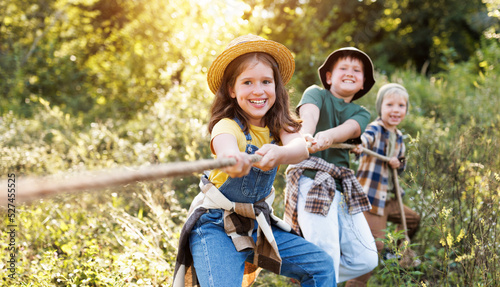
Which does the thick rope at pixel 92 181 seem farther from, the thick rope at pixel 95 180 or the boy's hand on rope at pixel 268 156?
the boy's hand on rope at pixel 268 156

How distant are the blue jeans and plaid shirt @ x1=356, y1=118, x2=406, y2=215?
52.0 inches

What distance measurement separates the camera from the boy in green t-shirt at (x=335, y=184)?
2.86 m

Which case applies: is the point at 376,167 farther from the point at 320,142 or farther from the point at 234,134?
the point at 234,134

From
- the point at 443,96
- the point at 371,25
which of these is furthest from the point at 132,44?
the point at 371,25

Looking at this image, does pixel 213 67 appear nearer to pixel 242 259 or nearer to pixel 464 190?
pixel 242 259

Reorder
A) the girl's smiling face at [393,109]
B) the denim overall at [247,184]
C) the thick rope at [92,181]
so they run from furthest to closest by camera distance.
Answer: the girl's smiling face at [393,109], the denim overall at [247,184], the thick rope at [92,181]

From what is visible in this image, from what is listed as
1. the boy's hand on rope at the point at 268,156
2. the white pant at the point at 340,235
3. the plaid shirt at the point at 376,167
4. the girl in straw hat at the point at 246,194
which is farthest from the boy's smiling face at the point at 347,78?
the boy's hand on rope at the point at 268,156

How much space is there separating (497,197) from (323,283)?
1244 mm

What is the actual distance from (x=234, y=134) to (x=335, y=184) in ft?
3.82

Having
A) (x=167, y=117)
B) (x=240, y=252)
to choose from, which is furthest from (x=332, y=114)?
(x=167, y=117)

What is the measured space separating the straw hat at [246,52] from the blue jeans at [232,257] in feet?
2.41

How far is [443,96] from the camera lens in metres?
7.65

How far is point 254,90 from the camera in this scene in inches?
88.1

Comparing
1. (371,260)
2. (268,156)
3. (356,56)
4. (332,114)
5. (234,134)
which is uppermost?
(356,56)
